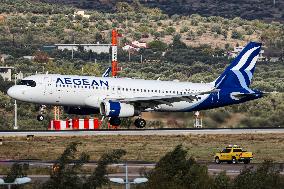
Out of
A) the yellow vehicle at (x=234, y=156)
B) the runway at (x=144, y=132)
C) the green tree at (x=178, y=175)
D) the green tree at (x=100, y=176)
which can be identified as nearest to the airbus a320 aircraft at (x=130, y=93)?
the runway at (x=144, y=132)

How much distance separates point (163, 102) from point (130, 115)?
103 inches

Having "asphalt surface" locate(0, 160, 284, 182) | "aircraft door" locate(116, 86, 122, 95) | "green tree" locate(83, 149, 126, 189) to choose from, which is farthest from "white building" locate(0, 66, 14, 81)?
"green tree" locate(83, 149, 126, 189)

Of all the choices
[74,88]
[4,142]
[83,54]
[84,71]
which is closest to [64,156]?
[4,142]

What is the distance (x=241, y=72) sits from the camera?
94438 millimetres

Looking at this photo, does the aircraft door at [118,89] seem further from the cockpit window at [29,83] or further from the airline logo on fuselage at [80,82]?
the cockpit window at [29,83]

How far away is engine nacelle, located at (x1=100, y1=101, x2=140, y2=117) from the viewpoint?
8619cm

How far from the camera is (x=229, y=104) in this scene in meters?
92.6

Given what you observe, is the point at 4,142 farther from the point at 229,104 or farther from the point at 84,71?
the point at 84,71

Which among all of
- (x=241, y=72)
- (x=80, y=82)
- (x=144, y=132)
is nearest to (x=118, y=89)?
(x=80, y=82)

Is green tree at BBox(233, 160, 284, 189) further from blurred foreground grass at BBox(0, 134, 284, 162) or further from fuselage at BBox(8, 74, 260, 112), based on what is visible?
fuselage at BBox(8, 74, 260, 112)

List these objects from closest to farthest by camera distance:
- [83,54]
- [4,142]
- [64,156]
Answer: [64,156] → [4,142] → [83,54]

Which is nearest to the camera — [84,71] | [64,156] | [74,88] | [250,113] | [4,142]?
[64,156]

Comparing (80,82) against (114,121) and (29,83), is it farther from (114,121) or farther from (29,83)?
(114,121)

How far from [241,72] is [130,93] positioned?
984 centimetres
